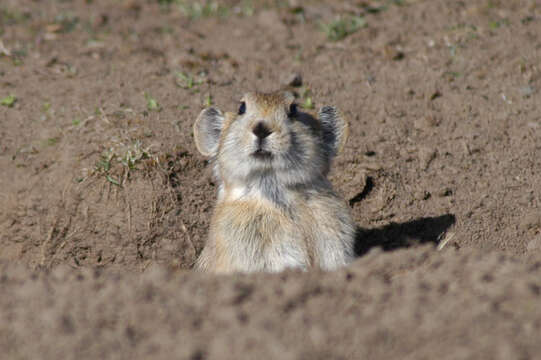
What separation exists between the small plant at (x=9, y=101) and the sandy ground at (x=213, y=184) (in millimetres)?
24

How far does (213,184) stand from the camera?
6.84 meters

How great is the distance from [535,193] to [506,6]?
3.36 m

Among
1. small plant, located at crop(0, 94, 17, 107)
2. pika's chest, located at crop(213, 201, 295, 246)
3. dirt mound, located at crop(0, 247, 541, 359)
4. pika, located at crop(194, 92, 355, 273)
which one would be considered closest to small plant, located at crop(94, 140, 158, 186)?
small plant, located at crop(0, 94, 17, 107)

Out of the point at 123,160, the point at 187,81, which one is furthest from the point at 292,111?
the point at 187,81

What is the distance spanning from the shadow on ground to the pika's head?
138cm

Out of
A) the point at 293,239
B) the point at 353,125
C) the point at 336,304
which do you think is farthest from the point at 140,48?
the point at 336,304

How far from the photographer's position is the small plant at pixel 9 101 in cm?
727

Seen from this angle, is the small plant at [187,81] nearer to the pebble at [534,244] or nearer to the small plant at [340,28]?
the small plant at [340,28]

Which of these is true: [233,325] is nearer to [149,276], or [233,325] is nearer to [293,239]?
[149,276]

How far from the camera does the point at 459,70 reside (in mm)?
7609

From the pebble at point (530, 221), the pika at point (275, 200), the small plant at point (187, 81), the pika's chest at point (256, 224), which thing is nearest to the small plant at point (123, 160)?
the small plant at point (187, 81)

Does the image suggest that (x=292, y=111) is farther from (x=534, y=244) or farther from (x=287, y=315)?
(x=534, y=244)

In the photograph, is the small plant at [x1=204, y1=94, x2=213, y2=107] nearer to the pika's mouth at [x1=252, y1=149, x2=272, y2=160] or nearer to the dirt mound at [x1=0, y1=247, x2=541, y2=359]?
the pika's mouth at [x1=252, y1=149, x2=272, y2=160]

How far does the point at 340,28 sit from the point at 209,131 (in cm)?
376
